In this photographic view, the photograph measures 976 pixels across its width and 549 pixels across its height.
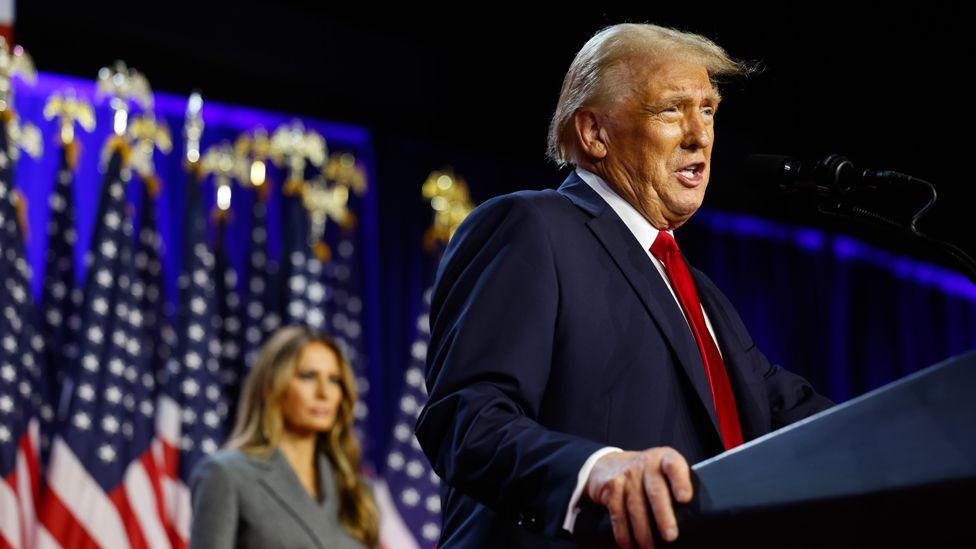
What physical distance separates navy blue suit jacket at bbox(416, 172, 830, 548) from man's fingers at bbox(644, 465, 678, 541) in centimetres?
23

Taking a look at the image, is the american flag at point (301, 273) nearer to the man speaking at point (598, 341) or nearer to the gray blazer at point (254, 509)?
the gray blazer at point (254, 509)

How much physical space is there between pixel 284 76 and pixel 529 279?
171 inches

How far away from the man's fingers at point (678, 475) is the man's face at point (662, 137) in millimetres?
761

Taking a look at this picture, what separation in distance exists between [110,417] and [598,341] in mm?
3959

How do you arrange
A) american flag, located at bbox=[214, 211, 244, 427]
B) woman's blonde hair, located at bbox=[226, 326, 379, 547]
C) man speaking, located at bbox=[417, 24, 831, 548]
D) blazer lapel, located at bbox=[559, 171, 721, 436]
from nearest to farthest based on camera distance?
man speaking, located at bbox=[417, 24, 831, 548] → blazer lapel, located at bbox=[559, 171, 721, 436] → woman's blonde hair, located at bbox=[226, 326, 379, 547] → american flag, located at bbox=[214, 211, 244, 427]

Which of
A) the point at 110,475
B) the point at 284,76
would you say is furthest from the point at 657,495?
the point at 284,76

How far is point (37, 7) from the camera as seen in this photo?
481 centimetres

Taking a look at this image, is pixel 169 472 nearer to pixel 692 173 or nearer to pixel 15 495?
pixel 15 495

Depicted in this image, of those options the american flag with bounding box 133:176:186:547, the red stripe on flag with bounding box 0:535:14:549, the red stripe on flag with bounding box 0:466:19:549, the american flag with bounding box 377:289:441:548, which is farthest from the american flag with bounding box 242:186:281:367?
the red stripe on flag with bounding box 0:535:14:549

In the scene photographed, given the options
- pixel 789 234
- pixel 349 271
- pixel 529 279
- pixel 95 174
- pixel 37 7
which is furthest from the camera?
pixel 789 234

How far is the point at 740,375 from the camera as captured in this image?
1.59 meters

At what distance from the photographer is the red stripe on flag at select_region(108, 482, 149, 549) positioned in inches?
189

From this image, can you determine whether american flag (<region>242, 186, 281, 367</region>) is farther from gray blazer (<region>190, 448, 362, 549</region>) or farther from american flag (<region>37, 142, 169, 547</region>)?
gray blazer (<region>190, 448, 362, 549</region>)

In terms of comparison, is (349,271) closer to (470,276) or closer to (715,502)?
(470,276)
